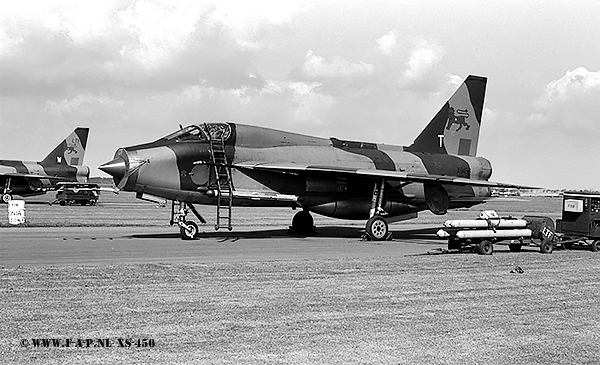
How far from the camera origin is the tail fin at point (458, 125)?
2762 cm

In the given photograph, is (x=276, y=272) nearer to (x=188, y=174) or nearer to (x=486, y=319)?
(x=486, y=319)

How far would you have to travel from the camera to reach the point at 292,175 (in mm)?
22281

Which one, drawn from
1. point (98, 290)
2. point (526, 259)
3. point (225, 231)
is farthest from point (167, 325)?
point (225, 231)

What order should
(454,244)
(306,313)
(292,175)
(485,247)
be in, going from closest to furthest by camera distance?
(306,313) < (485,247) < (454,244) < (292,175)

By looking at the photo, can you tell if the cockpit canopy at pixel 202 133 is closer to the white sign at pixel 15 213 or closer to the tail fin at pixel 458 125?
the tail fin at pixel 458 125

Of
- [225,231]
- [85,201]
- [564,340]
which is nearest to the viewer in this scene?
[564,340]

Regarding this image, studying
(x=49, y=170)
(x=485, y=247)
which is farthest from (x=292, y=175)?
(x=49, y=170)

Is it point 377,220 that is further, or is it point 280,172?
point 377,220

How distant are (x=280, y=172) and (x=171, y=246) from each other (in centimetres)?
463

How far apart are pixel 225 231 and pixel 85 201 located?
2932cm

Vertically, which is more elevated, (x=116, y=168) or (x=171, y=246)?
(x=116, y=168)

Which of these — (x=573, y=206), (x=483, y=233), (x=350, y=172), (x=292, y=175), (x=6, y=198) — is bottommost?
(x=6, y=198)

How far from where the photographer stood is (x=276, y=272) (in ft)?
43.6

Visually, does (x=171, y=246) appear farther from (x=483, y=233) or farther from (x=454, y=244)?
(x=483, y=233)
